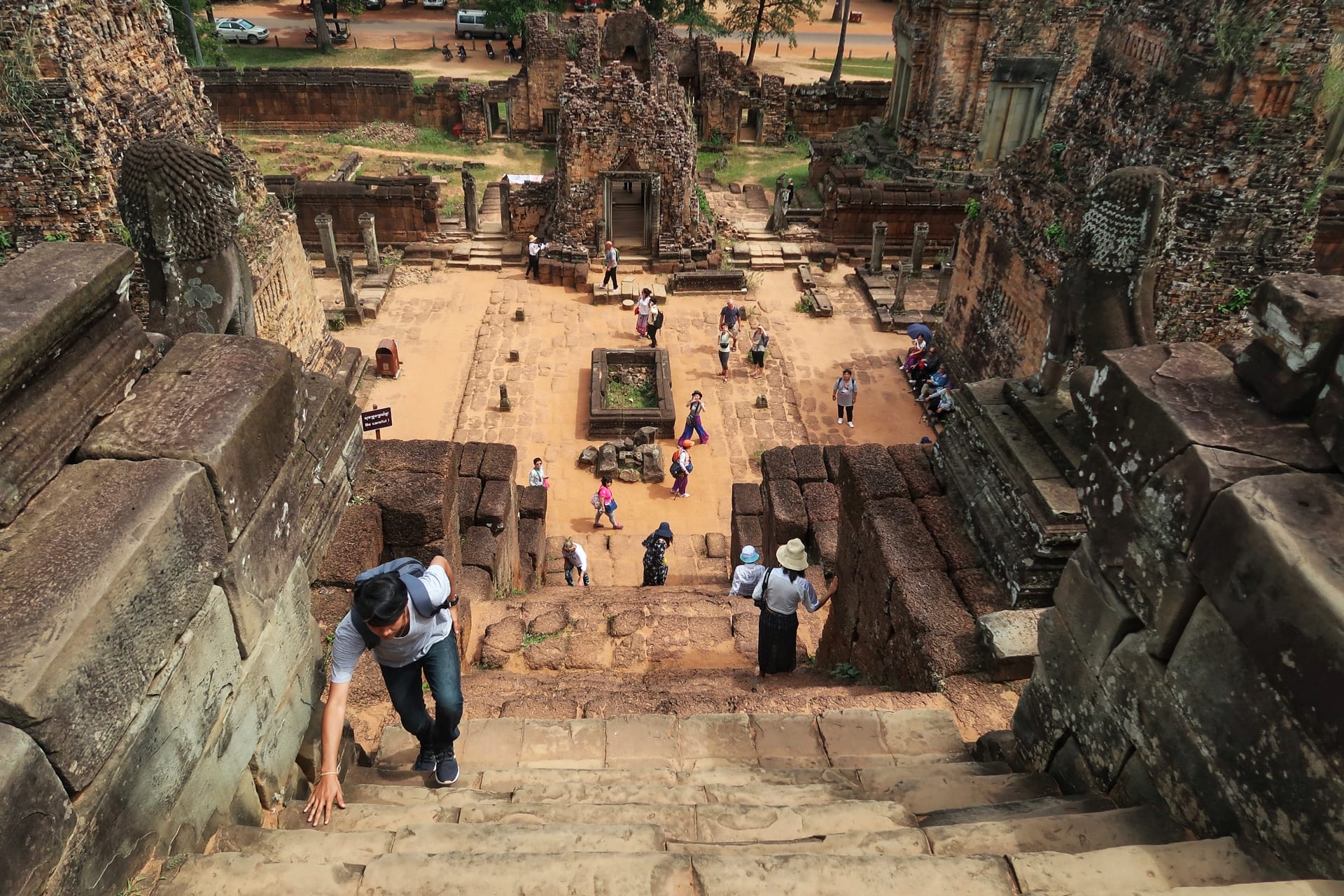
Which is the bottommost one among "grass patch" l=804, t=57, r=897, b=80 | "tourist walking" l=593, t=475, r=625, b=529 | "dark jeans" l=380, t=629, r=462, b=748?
"tourist walking" l=593, t=475, r=625, b=529

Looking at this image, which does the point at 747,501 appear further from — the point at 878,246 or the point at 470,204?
the point at 470,204

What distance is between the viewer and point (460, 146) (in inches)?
1059

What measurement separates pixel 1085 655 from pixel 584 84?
677 inches

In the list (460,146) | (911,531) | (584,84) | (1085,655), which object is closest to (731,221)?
(584,84)

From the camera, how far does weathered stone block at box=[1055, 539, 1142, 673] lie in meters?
3.24

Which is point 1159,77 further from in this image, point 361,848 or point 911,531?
point 361,848

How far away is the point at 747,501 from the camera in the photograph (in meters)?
10.4

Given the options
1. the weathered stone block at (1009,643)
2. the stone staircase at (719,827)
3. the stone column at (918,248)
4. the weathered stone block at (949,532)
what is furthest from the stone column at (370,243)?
the weathered stone block at (1009,643)

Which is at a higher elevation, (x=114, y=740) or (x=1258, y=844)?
(x=114, y=740)

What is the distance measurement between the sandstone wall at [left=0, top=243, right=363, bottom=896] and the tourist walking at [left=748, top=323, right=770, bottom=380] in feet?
40.7

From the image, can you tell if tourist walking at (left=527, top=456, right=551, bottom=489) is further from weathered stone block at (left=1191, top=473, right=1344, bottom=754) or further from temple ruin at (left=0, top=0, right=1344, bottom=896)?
weathered stone block at (left=1191, top=473, right=1344, bottom=754)

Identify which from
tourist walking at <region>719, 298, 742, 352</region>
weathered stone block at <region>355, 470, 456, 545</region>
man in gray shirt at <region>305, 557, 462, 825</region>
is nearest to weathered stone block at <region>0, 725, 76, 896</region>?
man in gray shirt at <region>305, 557, 462, 825</region>

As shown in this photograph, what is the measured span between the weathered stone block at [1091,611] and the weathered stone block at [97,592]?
10.8 ft

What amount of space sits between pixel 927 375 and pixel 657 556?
7.41m
